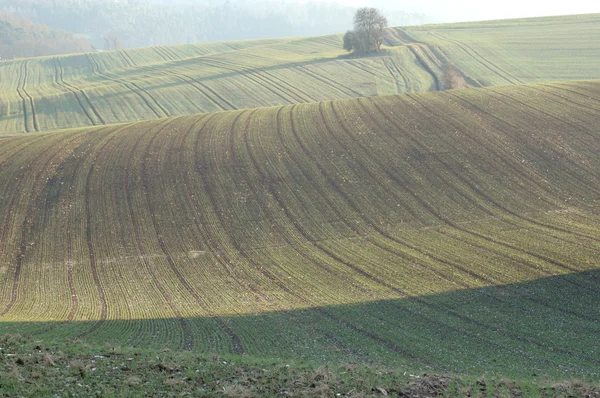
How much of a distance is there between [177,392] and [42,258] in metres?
22.1

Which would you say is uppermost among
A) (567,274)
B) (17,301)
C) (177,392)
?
(177,392)

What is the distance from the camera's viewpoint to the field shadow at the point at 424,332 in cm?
2009

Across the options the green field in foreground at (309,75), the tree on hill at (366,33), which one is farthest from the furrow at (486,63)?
the tree on hill at (366,33)

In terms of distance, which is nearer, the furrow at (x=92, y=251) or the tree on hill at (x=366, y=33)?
the furrow at (x=92, y=251)

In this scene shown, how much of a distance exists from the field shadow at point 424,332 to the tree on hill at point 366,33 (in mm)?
71991

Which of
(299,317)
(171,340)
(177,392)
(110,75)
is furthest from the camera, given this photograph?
(110,75)

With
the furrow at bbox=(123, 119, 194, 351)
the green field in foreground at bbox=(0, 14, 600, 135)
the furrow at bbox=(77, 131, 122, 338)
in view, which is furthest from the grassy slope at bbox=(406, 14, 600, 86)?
the furrow at bbox=(77, 131, 122, 338)

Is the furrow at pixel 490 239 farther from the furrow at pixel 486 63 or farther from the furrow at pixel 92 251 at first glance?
the furrow at pixel 486 63

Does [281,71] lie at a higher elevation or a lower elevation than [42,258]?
higher

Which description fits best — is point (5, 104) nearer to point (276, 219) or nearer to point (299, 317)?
point (276, 219)

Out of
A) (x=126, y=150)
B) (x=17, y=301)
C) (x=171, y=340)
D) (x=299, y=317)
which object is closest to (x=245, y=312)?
(x=299, y=317)

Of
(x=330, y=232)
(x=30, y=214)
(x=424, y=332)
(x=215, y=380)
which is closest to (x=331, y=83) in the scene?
(x=330, y=232)

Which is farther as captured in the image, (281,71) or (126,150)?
(281,71)

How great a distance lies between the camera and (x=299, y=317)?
25.0 meters
